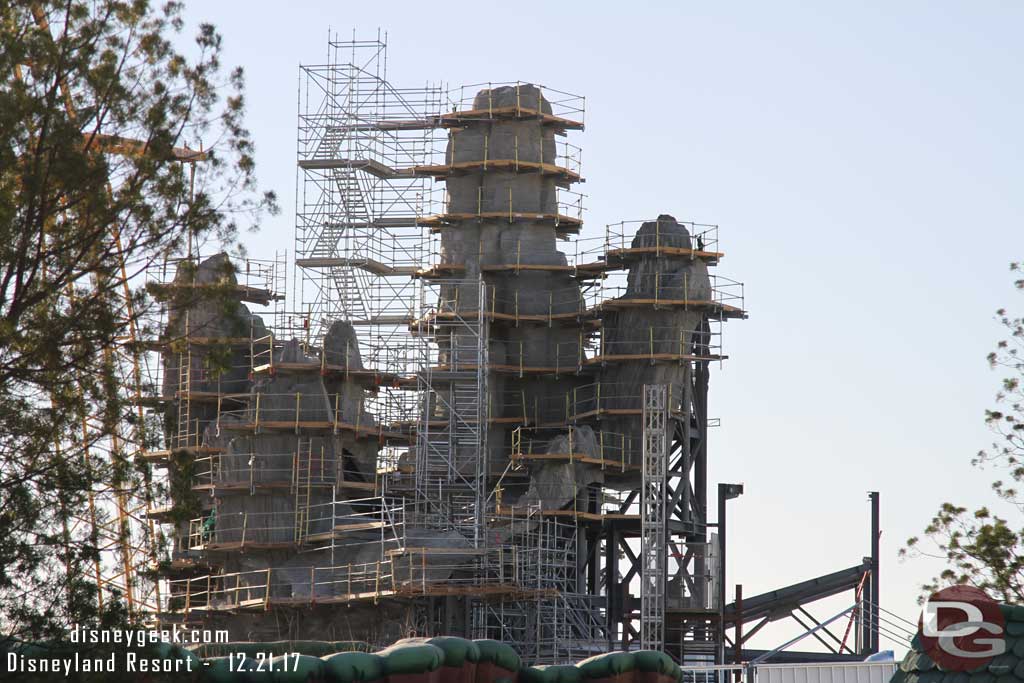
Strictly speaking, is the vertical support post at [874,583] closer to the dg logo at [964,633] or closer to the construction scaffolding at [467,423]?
the construction scaffolding at [467,423]

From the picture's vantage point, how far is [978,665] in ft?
95.9

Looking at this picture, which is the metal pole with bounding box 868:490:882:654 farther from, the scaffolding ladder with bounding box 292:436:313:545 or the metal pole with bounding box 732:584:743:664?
the scaffolding ladder with bounding box 292:436:313:545

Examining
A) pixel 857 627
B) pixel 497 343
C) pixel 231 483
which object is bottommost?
pixel 857 627

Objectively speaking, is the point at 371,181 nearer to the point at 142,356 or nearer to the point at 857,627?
the point at 857,627

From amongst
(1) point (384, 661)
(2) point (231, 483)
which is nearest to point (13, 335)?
(1) point (384, 661)

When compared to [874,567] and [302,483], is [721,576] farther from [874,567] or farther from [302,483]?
[302,483]

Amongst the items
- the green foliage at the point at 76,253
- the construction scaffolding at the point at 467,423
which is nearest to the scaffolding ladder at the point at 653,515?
the construction scaffolding at the point at 467,423

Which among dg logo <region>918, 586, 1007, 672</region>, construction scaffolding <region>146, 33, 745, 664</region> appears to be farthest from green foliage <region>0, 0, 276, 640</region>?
construction scaffolding <region>146, 33, 745, 664</region>

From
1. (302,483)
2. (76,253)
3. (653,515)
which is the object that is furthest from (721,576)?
(76,253)

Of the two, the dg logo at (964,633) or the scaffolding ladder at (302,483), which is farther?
the scaffolding ladder at (302,483)

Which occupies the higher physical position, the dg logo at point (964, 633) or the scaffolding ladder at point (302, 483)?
the scaffolding ladder at point (302, 483)

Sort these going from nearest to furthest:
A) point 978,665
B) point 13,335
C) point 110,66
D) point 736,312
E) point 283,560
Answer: point 978,665
point 13,335
point 110,66
point 283,560
point 736,312

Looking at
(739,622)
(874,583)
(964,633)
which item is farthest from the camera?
(874,583)

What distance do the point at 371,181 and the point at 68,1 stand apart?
160 feet
